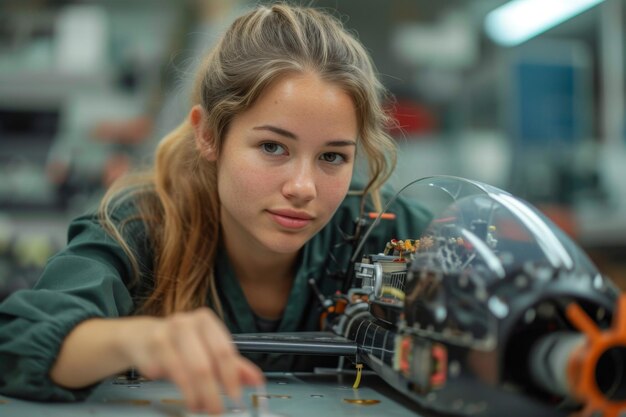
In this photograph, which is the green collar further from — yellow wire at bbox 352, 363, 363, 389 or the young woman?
yellow wire at bbox 352, 363, 363, 389

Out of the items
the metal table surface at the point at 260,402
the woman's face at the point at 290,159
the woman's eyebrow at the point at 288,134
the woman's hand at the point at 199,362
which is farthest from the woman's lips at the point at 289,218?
the woman's hand at the point at 199,362

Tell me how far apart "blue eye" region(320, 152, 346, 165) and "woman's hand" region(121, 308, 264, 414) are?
0.44 metres

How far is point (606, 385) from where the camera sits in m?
0.63

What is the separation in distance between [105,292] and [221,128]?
309 millimetres

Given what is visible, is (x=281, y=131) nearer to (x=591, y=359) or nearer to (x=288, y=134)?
(x=288, y=134)

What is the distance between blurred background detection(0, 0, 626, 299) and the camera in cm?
267

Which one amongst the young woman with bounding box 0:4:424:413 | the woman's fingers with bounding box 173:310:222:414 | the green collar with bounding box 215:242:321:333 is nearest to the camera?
the woman's fingers with bounding box 173:310:222:414

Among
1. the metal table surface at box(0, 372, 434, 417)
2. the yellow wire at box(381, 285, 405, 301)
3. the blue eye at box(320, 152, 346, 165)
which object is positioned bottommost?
the metal table surface at box(0, 372, 434, 417)

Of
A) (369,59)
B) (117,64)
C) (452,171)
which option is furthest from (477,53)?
(369,59)

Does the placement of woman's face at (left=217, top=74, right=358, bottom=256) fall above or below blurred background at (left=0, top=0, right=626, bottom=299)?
below

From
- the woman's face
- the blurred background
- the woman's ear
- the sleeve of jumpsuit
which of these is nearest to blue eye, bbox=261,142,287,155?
the woman's face

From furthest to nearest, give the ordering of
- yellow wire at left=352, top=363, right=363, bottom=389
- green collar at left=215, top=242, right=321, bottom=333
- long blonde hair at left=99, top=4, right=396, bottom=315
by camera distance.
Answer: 1. green collar at left=215, top=242, right=321, bottom=333
2. long blonde hair at left=99, top=4, right=396, bottom=315
3. yellow wire at left=352, top=363, right=363, bottom=389

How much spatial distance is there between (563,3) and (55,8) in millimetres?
2440

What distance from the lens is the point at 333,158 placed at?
0.99 metres
